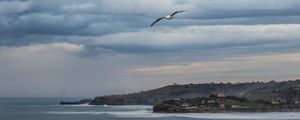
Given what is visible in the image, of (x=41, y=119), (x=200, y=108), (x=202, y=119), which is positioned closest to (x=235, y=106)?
(x=200, y=108)

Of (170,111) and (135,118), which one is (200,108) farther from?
(135,118)

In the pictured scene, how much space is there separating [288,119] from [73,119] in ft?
138

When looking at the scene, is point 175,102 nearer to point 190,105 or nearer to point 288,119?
point 190,105

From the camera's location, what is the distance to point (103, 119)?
13762 cm

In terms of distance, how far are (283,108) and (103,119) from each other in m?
56.6

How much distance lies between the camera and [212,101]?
190 m

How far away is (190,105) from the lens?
18612 centimetres

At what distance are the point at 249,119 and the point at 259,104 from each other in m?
59.4

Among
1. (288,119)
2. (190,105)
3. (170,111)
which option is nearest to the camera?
(288,119)

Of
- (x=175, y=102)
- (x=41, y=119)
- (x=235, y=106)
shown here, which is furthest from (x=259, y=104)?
(x=41, y=119)

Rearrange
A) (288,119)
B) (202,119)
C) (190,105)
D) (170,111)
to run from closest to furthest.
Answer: (288,119) < (202,119) < (170,111) < (190,105)

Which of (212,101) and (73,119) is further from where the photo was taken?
(212,101)

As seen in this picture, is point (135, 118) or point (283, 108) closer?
point (135, 118)

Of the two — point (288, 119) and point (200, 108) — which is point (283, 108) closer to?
point (200, 108)
